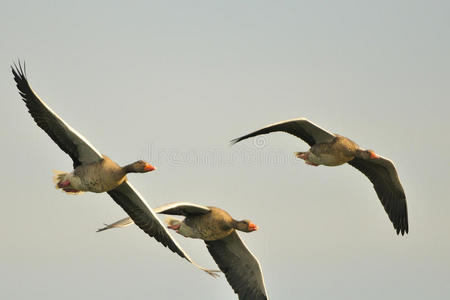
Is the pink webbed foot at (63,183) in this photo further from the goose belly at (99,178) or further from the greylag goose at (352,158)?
the greylag goose at (352,158)

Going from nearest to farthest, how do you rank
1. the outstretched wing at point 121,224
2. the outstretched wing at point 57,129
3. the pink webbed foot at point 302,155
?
the outstretched wing at point 57,129 → the outstretched wing at point 121,224 → the pink webbed foot at point 302,155

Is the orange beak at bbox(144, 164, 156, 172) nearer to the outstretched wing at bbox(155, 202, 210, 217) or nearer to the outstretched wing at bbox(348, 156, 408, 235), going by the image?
the outstretched wing at bbox(155, 202, 210, 217)

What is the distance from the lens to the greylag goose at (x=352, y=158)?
737 inches

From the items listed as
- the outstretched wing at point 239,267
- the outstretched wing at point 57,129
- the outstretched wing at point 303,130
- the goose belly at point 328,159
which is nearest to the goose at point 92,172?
the outstretched wing at point 57,129

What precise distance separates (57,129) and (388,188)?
27.4 ft

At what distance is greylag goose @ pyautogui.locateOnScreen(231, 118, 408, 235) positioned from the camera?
18.7 meters

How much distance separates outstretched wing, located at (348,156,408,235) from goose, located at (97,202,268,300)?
346 centimetres

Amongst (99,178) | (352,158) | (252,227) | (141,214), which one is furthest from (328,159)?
(99,178)

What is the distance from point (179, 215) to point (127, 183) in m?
2.05

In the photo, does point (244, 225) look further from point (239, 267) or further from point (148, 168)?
point (148, 168)

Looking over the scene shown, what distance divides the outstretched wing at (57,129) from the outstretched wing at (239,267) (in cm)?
391

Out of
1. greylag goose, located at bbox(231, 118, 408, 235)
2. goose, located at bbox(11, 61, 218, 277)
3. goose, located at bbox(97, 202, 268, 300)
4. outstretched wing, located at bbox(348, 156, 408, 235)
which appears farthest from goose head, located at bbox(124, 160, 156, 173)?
outstretched wing, located at bbox(348, 156, 408, 235)

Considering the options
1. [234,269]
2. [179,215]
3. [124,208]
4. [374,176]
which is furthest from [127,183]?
[374,176]

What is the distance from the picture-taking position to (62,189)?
17.2 metres
